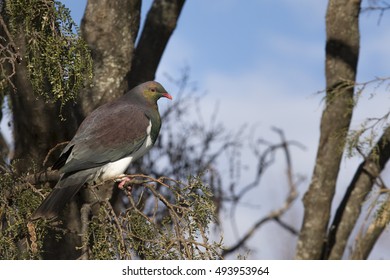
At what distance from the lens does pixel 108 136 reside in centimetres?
464

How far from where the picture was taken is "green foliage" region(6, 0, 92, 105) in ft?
12.3

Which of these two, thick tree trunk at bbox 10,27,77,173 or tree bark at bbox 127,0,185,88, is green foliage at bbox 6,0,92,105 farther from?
tree bark at bbox 127,0,185,88

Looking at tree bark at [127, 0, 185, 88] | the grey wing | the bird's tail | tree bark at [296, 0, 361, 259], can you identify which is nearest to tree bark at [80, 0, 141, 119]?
the grey wing

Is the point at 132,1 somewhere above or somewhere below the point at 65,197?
above

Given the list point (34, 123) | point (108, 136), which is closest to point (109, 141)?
point (108, 136)

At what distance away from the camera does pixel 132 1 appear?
535cm

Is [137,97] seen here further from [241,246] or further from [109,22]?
[241,246]

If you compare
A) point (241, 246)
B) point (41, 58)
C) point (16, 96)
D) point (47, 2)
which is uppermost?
point (47, 2)

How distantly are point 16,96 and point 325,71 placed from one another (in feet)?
10.6

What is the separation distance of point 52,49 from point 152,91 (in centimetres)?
151

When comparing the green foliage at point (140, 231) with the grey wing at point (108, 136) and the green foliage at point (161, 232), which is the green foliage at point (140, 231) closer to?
the green foliage at point (161, 232)

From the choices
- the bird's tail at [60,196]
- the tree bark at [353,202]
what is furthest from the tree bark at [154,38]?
the tree bark at [353,202]

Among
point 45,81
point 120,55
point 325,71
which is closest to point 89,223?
point 45,81

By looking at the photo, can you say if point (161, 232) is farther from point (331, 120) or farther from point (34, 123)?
point (331, 120)
